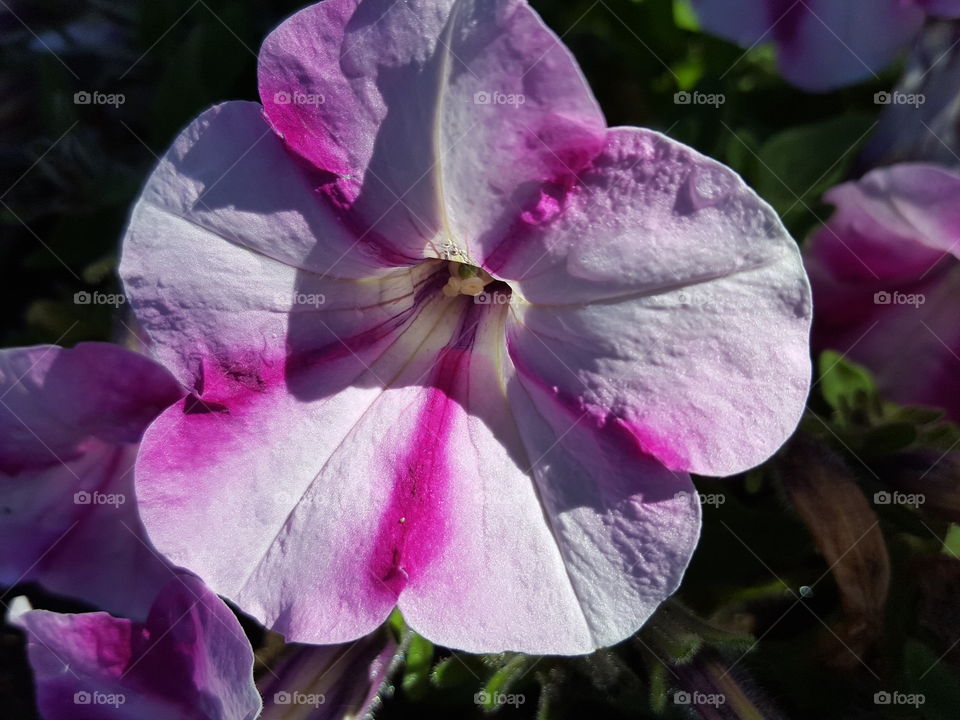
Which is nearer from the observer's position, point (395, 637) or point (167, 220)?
point (167, 220)

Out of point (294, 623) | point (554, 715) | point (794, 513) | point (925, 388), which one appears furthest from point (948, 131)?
point (294, 623)

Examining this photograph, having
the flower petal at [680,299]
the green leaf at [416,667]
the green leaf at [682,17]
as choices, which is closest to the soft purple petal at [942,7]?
the green leaf at [682,17]

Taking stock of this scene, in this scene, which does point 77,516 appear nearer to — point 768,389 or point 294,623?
point 294,623

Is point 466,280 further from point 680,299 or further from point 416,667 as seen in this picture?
point 416,667

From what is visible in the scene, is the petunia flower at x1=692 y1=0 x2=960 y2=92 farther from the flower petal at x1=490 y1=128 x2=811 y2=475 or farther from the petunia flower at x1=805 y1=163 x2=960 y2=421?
the flower petal at x1=490 y1=128 x2=811 y2=475

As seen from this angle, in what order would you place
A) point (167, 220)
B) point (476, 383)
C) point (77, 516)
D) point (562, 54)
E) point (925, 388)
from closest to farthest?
point (562, 54) → point (167, 220) → point (476, 383) → point (77, 516) → point (925, 388)

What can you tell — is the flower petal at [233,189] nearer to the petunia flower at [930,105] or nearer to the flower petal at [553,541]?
the flower petal at [553,541]
